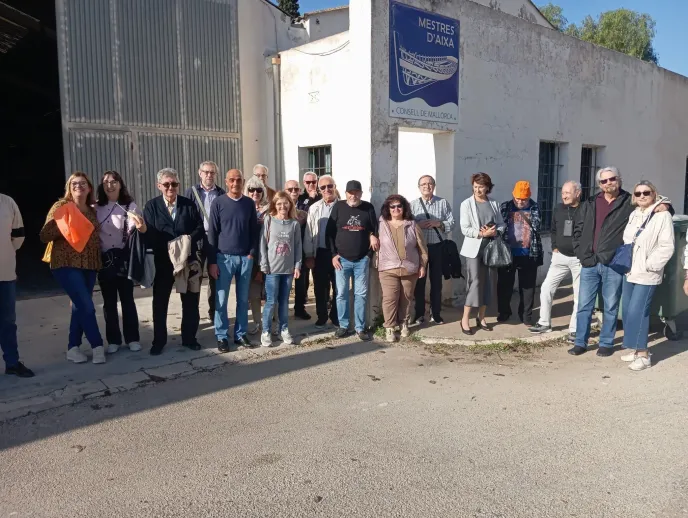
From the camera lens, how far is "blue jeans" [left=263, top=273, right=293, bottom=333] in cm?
600

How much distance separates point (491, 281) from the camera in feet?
22.6

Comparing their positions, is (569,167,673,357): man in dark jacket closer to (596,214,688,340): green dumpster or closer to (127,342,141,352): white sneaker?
(596,214,688,340): green dumpster

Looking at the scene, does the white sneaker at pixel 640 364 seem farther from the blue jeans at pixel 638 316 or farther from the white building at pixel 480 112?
the white building at pixel 480 112

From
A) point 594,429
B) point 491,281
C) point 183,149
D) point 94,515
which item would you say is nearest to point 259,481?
point 94,515

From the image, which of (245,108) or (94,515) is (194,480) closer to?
(94,515)

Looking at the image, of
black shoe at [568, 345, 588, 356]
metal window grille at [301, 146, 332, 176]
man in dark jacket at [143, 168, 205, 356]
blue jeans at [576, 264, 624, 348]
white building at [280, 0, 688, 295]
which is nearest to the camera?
man in dark jacket at [143, 168, 205, 356]

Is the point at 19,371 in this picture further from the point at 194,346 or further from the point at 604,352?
the point at 604,352

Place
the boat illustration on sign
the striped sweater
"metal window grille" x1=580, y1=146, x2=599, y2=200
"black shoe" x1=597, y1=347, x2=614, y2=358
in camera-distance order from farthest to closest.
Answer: "metal window grille" x1=580, y1=146, x2=599, y2=200 → the boat illustration on sign → "black shoe" x1=597, y1=347, x2=614, y2=358 → the striped sweater

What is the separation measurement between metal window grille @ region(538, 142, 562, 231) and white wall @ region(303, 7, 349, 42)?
530 centimetres

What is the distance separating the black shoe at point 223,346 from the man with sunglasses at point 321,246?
1.34m

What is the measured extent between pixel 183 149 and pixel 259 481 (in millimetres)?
7194

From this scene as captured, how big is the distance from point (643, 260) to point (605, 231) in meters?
0.52

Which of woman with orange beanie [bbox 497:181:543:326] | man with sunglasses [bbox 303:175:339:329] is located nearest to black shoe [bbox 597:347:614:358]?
woman with orange beanie [bbox 497:181:543:326]

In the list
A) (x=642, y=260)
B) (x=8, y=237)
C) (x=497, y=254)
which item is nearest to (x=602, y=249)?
(x=642, y=260)
